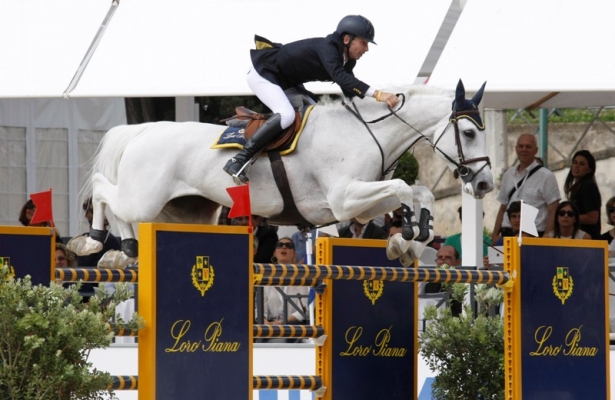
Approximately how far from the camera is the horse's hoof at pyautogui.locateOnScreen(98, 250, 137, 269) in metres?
7.26

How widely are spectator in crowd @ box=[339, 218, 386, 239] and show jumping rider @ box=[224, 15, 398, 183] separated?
1.89 meters

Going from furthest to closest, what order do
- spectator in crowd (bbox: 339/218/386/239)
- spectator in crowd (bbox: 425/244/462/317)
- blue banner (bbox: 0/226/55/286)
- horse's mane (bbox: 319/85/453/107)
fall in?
spectator in crowd (bbox: 339/218/386/239) < spectator in crowd (bbox: 425/244/462/317) < horse's mane (bbox: 319/85/453/107) < blue banner (bbox: 0/226/55/286)

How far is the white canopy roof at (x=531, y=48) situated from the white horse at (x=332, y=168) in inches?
42.9

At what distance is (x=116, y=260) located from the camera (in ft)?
23.9

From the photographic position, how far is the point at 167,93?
847 centimetres

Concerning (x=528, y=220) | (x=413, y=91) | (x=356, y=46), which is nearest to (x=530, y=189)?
(x=413, y=91)

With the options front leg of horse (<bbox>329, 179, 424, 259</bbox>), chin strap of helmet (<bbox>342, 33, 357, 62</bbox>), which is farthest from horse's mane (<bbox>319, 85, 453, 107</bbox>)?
front leg of horse (<bbox>329, 179, 424, 259</bbox>)

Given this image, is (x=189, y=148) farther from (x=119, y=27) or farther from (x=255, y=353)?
(x=119, y=27)

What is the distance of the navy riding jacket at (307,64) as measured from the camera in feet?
21.8

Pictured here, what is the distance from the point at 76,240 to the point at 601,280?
117 inches

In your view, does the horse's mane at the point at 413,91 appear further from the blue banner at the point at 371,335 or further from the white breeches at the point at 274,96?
the blue banner at the point at 371,335

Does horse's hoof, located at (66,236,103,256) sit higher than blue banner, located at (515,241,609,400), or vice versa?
horse's hoof, located at (66,236,103,256)

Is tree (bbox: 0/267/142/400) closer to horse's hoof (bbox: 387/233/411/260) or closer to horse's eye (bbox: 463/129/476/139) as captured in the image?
horse's hoof (bbox: 387/233/411/260)

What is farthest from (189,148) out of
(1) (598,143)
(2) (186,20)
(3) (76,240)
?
(1) (598,143)
